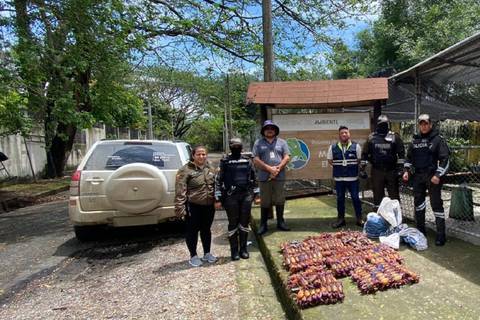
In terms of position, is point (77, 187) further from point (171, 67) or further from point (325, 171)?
point (171, 67)

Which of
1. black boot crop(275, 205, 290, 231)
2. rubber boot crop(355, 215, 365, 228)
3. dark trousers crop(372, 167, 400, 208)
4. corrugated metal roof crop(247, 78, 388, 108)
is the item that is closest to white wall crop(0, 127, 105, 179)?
corrugated metal roof crop(247, 78, 388, 108)

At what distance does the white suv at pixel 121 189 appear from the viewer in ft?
19.0

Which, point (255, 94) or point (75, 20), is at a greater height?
point (75, 20)

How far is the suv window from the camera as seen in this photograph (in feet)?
20.4

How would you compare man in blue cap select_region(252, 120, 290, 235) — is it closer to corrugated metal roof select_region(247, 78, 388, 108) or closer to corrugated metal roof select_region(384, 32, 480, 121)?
corrugated metal roof select_region(247, 78, 388, 108)

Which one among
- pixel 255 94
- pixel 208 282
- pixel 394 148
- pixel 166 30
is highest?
pixel 166 30

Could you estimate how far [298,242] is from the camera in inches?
206

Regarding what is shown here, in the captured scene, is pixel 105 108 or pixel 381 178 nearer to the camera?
pixel 381 178

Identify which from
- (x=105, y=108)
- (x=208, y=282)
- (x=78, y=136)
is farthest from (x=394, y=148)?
(x=78, y=136)

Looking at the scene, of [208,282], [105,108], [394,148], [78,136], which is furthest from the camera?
[78,136]

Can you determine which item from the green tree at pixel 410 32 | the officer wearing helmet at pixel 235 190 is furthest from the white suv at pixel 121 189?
the green tree at pixel 410 32

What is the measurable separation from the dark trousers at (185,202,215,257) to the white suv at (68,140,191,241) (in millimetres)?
992

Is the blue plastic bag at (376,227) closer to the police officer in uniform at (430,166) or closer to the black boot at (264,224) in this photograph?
the police officer in uniform at (430,166)

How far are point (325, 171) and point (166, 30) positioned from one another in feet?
23.7
